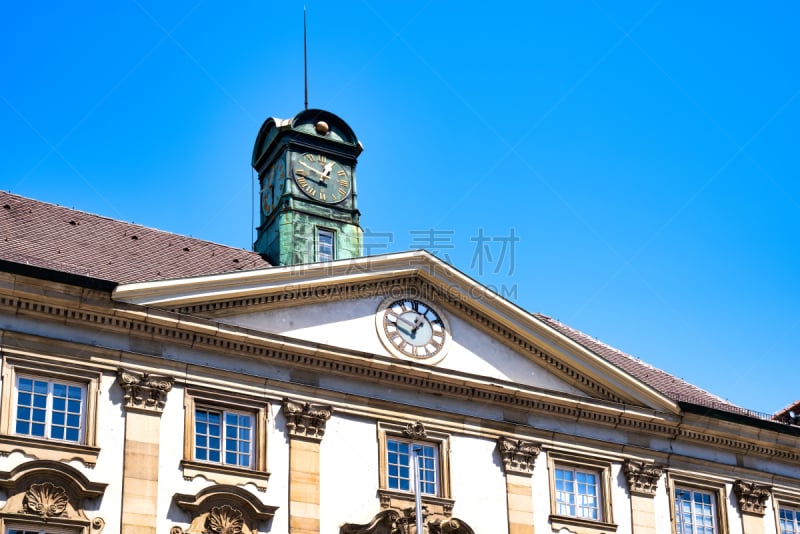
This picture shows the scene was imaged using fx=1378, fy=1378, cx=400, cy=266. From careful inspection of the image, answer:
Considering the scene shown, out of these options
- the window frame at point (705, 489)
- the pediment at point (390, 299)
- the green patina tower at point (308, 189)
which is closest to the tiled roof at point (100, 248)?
the green patina tower at point (308, 189)

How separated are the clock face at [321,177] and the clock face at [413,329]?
16.2 ft

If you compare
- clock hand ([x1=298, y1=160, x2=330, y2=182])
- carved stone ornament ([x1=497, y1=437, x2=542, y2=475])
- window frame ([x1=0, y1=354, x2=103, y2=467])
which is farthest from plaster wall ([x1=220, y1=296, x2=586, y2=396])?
clock hand ([x1=298, y1=160, x2=330, y2=182])

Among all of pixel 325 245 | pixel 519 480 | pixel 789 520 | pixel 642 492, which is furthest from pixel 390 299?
pixel 789 520

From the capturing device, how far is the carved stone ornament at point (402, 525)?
107 ft

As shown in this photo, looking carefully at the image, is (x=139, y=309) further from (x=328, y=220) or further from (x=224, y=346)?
(x=328, y=220)

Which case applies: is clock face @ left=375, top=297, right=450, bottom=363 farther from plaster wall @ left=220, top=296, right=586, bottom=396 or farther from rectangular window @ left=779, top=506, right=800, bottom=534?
rectangular window @ left=779, top=506, right=800, bottom=534

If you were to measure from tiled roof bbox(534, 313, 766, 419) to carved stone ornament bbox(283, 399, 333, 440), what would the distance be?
31.2 feet

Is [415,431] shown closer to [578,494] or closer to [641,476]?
→ [578,494]

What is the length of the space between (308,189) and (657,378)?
1219 cm

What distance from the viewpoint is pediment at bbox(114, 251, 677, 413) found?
32938 millimetres

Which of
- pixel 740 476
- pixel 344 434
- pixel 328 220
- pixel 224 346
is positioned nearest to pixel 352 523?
pixel 344 434

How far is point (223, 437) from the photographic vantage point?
31953mm

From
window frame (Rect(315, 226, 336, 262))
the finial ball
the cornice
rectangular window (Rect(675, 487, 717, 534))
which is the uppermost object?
the finial ball

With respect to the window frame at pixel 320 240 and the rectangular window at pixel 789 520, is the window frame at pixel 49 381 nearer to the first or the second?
the window frame at pixel 320 240
